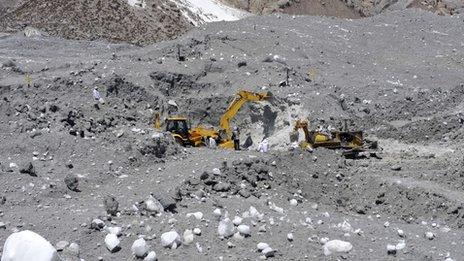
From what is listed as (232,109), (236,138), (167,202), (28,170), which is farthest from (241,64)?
(167,202)

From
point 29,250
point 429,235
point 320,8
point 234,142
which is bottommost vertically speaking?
point 320,8

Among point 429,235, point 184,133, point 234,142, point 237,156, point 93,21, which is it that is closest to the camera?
point 429,235

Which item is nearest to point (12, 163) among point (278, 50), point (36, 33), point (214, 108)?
point (214, 108)

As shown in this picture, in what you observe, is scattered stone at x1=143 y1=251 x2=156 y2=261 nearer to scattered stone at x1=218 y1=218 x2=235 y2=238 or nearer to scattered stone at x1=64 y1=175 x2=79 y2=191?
scattered stone at x1=218 y1=218 x2=235 y2=238

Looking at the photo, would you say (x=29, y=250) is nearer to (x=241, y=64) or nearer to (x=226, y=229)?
(x=226, y=229)

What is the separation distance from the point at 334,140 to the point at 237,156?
408cm

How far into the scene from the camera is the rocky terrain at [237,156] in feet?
30.3

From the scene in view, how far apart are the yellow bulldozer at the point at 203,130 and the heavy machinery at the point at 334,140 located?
152cm

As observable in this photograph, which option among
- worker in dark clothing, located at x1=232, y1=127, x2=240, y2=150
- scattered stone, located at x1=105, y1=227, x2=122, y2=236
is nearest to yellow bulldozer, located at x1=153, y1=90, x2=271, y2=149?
worker in dark clothing, located at x1=232, y1=127, x2=240, y2=150

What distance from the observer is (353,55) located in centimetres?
2481

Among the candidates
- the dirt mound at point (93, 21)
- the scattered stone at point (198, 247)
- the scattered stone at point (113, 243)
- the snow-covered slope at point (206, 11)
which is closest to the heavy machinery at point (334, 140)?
the scattered stone at point (198, 247)

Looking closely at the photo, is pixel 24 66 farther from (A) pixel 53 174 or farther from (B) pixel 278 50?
(A) pixel 53 174

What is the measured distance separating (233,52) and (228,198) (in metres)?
12.9

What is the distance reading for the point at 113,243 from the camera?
8844mm
